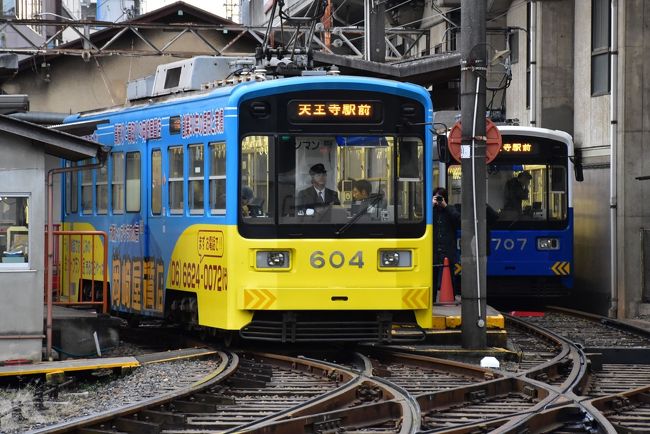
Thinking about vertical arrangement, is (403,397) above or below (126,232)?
below

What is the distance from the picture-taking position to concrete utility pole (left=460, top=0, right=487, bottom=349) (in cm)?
1428

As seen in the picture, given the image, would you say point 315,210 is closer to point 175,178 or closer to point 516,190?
point 175,178

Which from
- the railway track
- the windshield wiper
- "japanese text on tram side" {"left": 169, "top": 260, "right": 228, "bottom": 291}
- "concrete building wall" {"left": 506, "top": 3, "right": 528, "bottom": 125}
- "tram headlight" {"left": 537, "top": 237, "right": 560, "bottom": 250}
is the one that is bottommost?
the railway track

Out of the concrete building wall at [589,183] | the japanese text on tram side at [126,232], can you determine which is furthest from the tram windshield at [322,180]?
the concrete building wall at [589,183]

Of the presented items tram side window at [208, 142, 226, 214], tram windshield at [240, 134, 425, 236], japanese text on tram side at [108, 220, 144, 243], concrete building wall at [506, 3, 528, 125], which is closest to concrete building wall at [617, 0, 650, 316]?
concrete building wall at [506, 3, 528, 125]

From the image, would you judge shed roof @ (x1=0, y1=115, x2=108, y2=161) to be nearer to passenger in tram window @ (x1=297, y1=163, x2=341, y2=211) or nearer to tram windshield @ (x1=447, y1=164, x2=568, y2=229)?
passenger in tram window @ (x1=297, y1=163, x2=341, y2=211)

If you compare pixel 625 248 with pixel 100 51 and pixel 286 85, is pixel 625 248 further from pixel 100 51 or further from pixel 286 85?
pixel 100 51

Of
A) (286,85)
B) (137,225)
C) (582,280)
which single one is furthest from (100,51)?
(286,85)

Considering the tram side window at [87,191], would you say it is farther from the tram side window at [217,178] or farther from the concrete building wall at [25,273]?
the concrete building wall at [25,273]

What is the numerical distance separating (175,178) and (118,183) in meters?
2.27

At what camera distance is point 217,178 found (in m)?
13.9

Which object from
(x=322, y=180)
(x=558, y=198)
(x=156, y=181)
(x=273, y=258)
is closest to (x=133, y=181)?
(x=156, y=181)

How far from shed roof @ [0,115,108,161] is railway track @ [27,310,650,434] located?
8.11 feet

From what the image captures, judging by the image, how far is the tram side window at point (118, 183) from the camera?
17.0 meters
